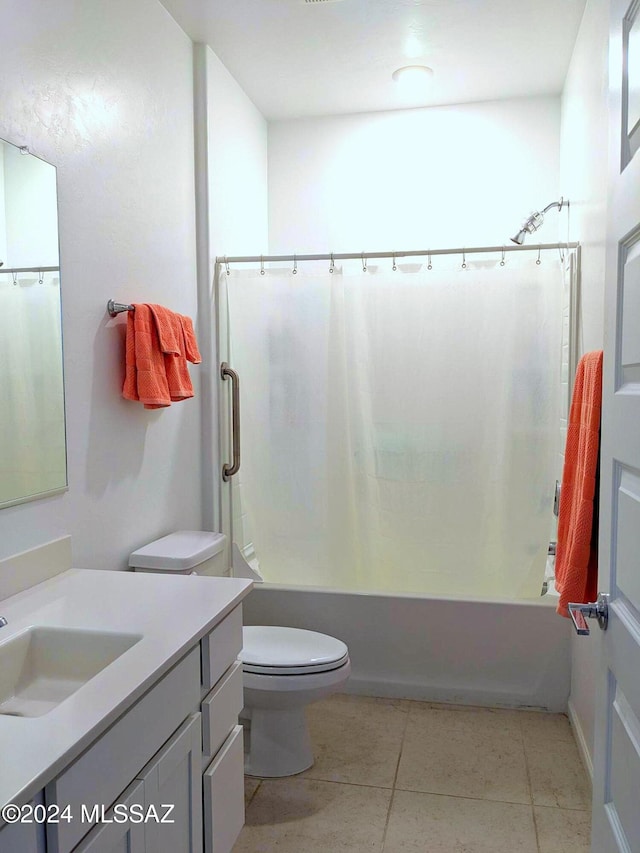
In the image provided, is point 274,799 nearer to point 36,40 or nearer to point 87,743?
point 87,743

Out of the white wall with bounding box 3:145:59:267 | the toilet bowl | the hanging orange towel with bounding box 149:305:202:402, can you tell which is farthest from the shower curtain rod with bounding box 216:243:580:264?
the toilet bowl

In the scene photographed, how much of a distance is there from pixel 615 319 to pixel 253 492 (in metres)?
2.05

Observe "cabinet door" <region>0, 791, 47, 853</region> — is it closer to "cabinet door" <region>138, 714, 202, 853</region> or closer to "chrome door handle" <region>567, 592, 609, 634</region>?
"cabinet door" <region>138, 714, 202, 853</region>

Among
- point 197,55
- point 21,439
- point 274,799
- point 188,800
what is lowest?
point 274,799

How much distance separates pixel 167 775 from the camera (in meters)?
1.27

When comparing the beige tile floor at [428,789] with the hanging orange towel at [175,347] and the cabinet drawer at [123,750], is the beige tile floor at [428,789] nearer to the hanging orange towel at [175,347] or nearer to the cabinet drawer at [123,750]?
the cabinet drawer at [123,750]

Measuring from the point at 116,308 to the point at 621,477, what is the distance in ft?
5.07

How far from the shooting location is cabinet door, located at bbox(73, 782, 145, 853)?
40.4 inches

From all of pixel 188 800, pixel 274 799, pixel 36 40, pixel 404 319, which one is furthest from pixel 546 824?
pixel 36 40

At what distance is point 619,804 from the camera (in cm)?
112

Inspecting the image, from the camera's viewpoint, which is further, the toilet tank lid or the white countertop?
the toilet tank lid

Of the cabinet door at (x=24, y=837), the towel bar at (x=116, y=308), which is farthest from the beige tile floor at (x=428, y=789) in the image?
the towel bar at (x=116, y=308)

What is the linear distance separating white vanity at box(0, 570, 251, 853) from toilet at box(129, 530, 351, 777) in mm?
429

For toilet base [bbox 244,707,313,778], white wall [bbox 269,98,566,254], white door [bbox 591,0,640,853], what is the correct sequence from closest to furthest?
1. white door [bbox 591,0,640,853]
2. toilet base [bbox 244,707,313,778]
3. white wall [bbox 269,98,566,254]
